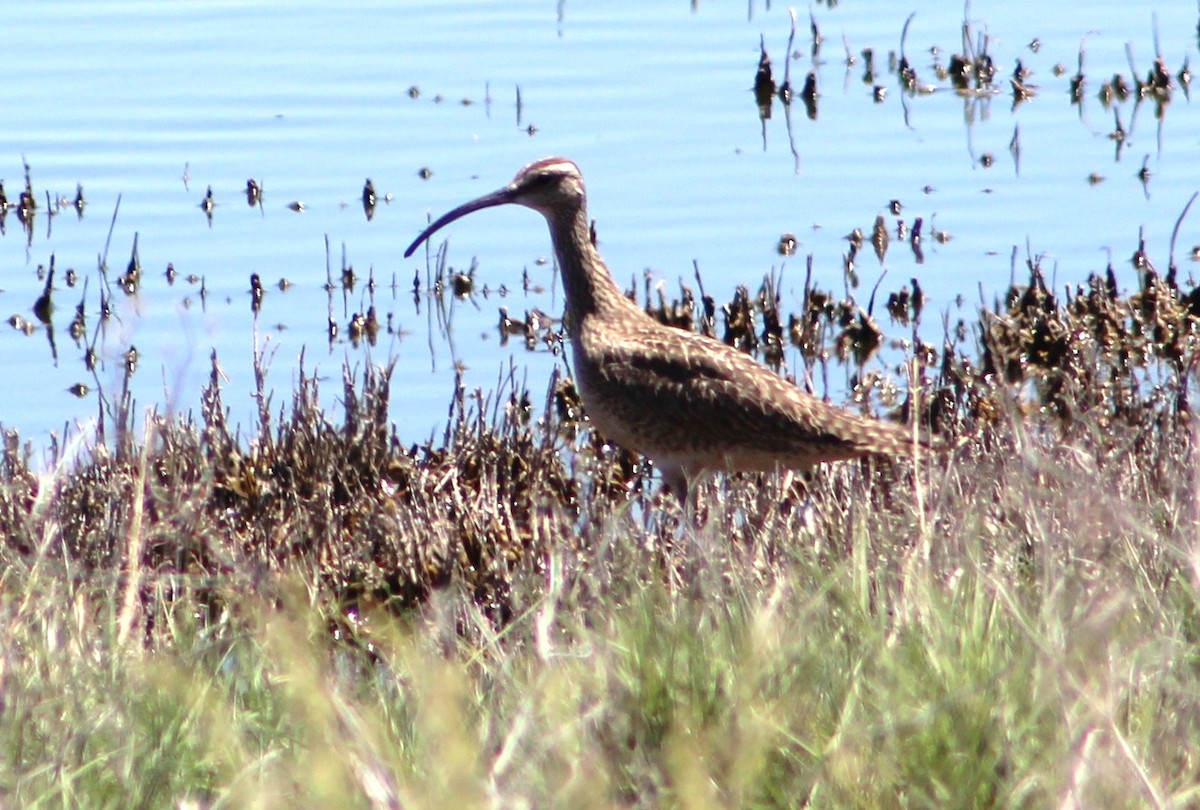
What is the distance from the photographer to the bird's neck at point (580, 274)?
7.17m

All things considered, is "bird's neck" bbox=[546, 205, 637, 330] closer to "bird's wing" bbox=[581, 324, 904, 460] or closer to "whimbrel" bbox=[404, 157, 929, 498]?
"whimbrel" bbox=[404, 157, 929, 498]

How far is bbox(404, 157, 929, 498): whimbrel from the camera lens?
6.50m

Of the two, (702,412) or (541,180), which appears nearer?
→ (702,412)

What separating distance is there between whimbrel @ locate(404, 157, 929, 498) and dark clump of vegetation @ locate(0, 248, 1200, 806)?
17 centimetres

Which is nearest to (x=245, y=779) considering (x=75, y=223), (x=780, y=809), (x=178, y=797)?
(x=178, y=797)

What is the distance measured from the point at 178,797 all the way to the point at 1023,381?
202 inches

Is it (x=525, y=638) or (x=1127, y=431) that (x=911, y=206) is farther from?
(x=525, y=638)

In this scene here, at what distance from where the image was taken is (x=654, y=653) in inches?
146

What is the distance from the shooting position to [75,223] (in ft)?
33.7

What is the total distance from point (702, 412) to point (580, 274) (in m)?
0.90

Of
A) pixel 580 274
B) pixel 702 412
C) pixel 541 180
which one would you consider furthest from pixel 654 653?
pixel 541 180

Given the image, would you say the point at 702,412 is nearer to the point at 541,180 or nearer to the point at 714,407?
the point at 714,407

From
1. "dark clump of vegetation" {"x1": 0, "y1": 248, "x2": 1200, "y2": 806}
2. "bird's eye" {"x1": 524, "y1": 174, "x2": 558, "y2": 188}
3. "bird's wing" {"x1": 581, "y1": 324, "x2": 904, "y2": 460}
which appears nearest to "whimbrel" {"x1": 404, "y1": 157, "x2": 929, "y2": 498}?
"bird's wing" {"x1": 581, "y1": 324, "x2": 904, "y2": 460}

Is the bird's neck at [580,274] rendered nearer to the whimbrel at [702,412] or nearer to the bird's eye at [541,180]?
the bird's eye at [541,180]
